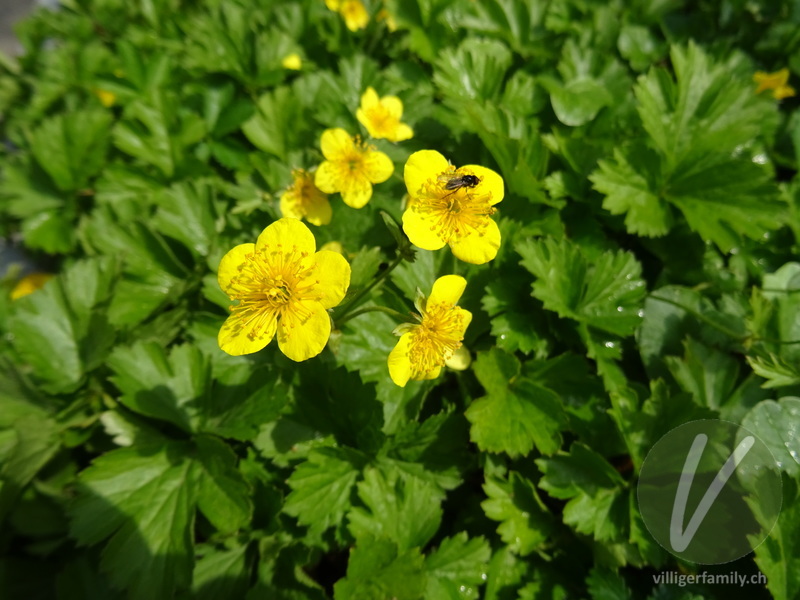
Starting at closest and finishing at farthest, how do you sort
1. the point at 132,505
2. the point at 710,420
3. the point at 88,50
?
the point at 710,420, the point at 132,505, the point at 88,50

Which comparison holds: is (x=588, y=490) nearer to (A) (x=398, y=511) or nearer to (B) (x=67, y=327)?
(A) (x=398, y=511)

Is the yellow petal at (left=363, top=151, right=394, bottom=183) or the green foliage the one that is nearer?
the green foliage

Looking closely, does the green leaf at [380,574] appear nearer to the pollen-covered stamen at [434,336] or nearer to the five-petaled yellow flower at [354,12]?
the pollen-covered stamen at [434,336]

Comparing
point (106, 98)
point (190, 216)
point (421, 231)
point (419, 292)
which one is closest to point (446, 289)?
point (419, 292)

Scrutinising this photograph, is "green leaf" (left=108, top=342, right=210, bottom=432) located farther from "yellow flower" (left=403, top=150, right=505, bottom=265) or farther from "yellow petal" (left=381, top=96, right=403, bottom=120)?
"yellow petal" (left=381, top=96, right=403, bottom=120)

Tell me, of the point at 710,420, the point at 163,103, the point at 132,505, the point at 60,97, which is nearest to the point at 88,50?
the point at 60,97

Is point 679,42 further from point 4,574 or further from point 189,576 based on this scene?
point 4,574

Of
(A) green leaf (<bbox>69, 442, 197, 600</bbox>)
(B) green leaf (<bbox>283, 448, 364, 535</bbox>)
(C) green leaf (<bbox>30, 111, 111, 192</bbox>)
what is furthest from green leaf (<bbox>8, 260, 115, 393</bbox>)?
(B) green leaf (<bbox>283, 448, 364, 535</bbox>)
